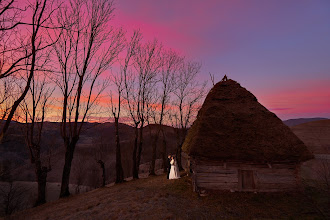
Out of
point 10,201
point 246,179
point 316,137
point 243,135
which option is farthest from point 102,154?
point 316,137

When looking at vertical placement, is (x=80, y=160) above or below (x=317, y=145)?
below

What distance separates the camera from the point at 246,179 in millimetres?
Result: 10383

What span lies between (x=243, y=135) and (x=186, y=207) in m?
5.49

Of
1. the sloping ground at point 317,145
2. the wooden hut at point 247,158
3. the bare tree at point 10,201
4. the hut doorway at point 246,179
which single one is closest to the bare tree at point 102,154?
the bare tree at point 10,201

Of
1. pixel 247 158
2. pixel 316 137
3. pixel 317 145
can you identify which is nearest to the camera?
pixel 247 158

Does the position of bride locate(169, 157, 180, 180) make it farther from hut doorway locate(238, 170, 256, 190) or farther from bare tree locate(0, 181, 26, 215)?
bare tree locate(0, 181, 26, 215)

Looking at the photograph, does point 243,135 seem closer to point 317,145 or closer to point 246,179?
point 246,179

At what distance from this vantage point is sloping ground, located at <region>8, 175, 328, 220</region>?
7.87 metres

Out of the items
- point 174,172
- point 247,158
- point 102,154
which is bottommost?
point 174,172

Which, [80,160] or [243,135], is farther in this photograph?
[80,160]

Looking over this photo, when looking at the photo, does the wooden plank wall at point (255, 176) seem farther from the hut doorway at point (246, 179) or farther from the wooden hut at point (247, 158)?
the hut doorway at point (246, 179)

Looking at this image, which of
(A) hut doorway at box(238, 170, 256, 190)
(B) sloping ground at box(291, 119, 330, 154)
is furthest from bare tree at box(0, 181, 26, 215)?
(B) sloping ground at box(291, 119, 330, 154)

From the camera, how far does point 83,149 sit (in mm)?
56156

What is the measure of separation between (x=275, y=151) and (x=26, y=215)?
14975mm
